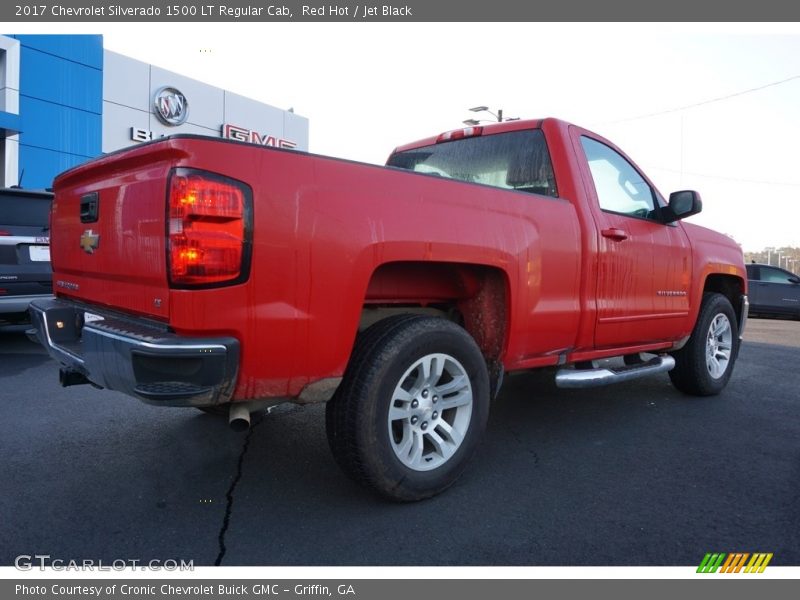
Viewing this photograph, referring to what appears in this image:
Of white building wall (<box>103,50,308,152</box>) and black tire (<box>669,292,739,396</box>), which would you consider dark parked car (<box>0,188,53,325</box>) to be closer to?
black tire (<box>669,292,739,396</box>)

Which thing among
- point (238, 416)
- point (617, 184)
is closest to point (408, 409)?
point (238, 416)

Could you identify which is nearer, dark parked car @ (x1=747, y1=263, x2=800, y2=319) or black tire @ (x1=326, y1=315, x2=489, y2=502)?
black tire @ (x1=326, y1=315, x2=489, y2=502)

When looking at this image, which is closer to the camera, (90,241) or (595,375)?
(90,241)

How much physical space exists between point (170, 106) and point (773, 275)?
18.8 m

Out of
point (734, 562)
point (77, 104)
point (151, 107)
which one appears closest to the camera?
point (734, 562)

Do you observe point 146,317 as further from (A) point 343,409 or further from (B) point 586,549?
(B) point 586,549

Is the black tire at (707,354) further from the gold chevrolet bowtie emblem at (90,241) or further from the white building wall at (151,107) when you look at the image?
the white building wall at (151,107)

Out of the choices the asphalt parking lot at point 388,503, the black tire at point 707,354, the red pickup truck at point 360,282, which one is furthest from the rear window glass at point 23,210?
the black tire at point 707,354

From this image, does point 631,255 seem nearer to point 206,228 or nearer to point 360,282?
point 360,282

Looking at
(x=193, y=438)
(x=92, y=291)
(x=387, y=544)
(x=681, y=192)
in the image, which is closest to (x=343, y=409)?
(x=387, y=544)

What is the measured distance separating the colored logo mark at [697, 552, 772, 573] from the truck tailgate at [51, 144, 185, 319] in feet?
7.57

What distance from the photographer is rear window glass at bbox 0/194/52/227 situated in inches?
237

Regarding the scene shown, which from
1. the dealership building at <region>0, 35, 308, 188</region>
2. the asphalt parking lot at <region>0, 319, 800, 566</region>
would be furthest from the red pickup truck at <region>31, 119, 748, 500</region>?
the dealership building at <region>0, 35, 308, 188</region>

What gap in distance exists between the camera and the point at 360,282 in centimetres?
245
